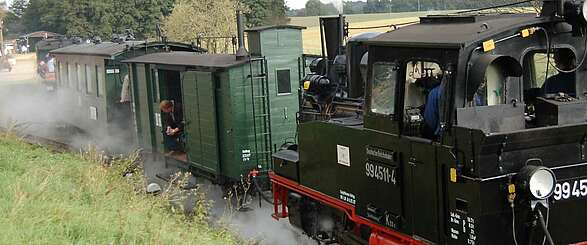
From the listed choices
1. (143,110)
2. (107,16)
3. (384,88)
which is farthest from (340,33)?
(107,16)

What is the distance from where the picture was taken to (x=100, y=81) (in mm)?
18109

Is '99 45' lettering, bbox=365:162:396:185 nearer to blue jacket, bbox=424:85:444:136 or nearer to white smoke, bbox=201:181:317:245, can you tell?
blue jacket, bbox=424:85:444:136

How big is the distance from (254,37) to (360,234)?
5.25 metres

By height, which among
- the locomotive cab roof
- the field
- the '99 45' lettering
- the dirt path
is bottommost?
the '99 45' lettering

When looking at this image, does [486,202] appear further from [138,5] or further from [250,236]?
[138,5]

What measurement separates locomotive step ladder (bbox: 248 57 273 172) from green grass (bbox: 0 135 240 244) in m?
2.51

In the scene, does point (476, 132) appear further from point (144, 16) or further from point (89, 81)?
point (144, 16)

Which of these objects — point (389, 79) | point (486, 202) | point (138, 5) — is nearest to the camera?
point (486, 202)

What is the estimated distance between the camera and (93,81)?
1877cm

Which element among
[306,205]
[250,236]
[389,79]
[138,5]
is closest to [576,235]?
[389,79]

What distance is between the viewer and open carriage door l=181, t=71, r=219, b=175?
12.4m

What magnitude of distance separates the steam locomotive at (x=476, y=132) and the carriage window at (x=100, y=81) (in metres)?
11.5

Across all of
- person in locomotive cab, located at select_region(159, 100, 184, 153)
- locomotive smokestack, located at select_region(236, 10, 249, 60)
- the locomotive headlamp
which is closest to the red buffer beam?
the locomotive headlamp

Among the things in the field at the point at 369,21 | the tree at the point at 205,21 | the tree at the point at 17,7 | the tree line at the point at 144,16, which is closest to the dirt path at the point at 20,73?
the tree line at the point at 144,16
